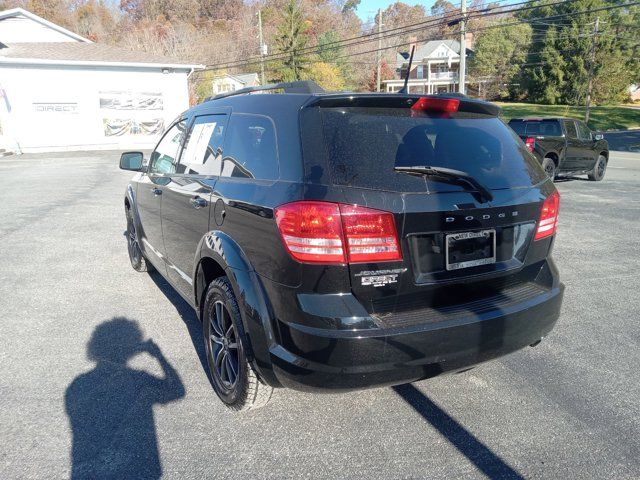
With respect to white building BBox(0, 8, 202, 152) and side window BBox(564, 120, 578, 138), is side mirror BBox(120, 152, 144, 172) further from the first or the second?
white building BBox(0, 8, 202, 152)

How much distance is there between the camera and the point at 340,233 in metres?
2.27

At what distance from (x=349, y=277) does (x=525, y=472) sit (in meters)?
1.32

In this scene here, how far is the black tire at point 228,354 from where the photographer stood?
2754 millimetres

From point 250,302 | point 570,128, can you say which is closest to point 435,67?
point 570,128

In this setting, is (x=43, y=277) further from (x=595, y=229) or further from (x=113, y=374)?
(x=595, y=229)

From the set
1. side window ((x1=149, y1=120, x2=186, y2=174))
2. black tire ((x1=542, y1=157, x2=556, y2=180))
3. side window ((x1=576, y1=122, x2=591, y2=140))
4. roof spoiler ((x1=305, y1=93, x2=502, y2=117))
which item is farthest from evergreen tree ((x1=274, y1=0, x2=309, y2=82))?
roof spoiler ((x1=305, y1=93, x2=502, y2=117))

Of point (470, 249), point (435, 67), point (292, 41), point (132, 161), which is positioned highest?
point (292, 41)

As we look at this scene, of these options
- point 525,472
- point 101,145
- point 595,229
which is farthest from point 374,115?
point 101,145

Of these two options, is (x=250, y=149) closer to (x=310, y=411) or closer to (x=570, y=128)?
(x=310, y=411)

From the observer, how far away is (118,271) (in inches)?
230

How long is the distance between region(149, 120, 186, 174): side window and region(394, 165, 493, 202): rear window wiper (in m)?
2.30

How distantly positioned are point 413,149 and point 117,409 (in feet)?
7.56

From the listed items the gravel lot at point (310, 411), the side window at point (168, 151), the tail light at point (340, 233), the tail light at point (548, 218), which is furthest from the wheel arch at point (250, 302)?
the tail light at point (548, 218)

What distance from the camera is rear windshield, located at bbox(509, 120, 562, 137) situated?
12.8m
